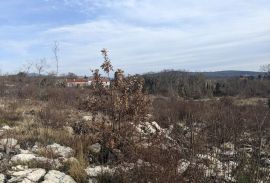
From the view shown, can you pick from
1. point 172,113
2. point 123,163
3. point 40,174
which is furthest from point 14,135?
point 172,113

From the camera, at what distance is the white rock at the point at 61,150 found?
9.33 meters

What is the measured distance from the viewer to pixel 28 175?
7891 mm

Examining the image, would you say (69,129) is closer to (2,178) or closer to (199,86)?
(2,178)

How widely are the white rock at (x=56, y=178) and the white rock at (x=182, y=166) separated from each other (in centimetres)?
201

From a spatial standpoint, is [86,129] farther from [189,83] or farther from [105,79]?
[189,83]

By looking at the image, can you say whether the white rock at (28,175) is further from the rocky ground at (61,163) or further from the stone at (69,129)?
the stone at (69,129)

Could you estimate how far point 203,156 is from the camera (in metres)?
7.33

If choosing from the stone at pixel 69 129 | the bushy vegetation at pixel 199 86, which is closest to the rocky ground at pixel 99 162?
the stone at pixel 69 129

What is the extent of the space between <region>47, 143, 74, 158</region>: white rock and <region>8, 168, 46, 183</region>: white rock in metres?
1.13

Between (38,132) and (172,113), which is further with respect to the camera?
(172,113)

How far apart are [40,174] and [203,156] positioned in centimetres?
276

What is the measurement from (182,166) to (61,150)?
3.55m

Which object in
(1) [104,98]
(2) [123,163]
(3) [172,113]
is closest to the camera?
(2) [123,163]

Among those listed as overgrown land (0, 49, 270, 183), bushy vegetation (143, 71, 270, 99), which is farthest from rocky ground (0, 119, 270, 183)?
bushy vegetation (143, 71, 270, 99)
